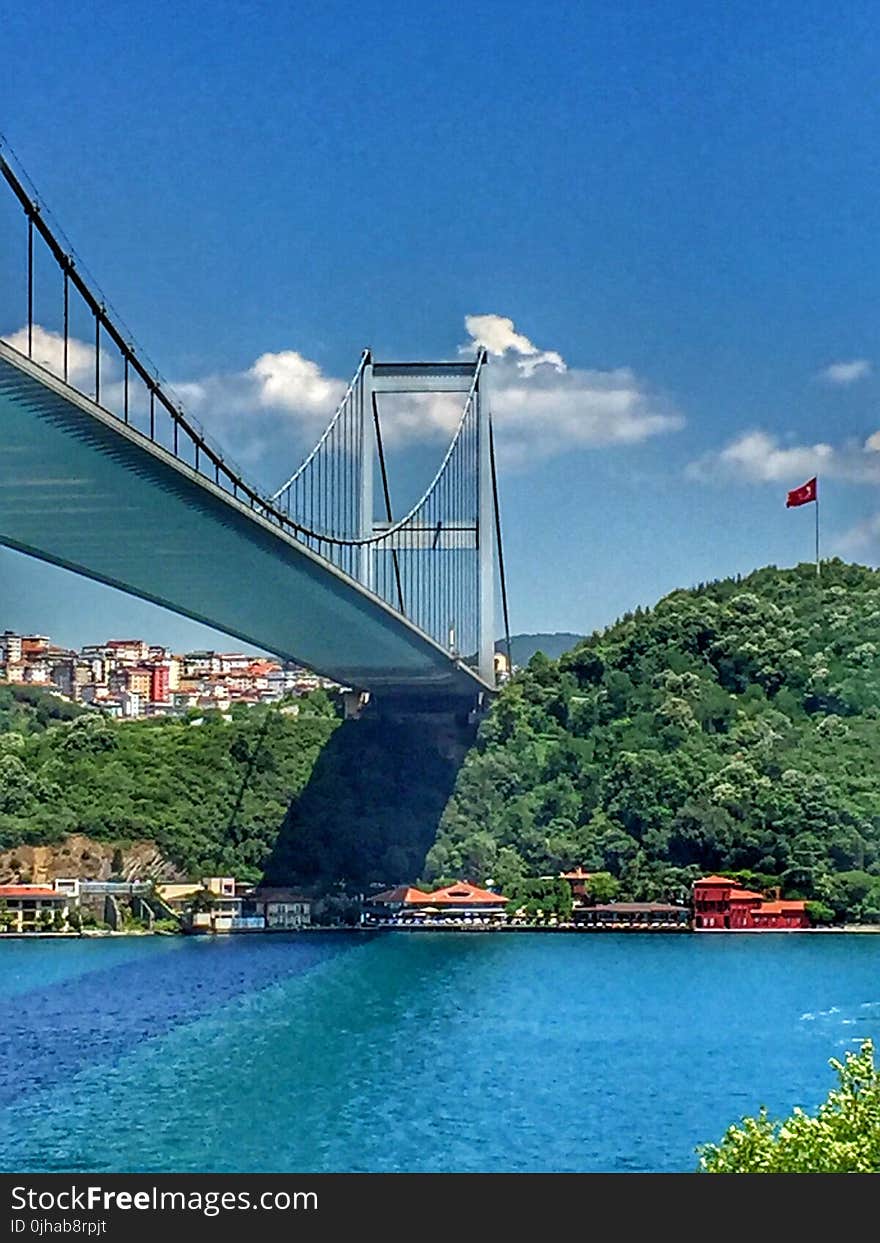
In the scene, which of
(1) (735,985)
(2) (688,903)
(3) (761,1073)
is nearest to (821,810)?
(2) (688,903)

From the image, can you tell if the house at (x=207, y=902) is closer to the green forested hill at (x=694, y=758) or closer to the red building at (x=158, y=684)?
the green forested hill at (x=694, y=758)

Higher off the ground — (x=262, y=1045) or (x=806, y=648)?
(x=806, y=648)

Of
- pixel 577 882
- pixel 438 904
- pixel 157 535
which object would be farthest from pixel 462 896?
pixel 157 535

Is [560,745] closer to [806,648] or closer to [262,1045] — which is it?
[806,648]

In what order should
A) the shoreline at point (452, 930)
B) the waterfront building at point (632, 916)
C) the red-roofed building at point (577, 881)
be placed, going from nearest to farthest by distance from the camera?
the shoreline at point (452, 930) < the waterfront building at point (632, 916) < the red-roofed building at point (577, 881)

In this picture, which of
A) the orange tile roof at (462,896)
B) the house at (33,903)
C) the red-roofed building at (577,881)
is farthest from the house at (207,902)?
the red-roofed building at (577,881)
